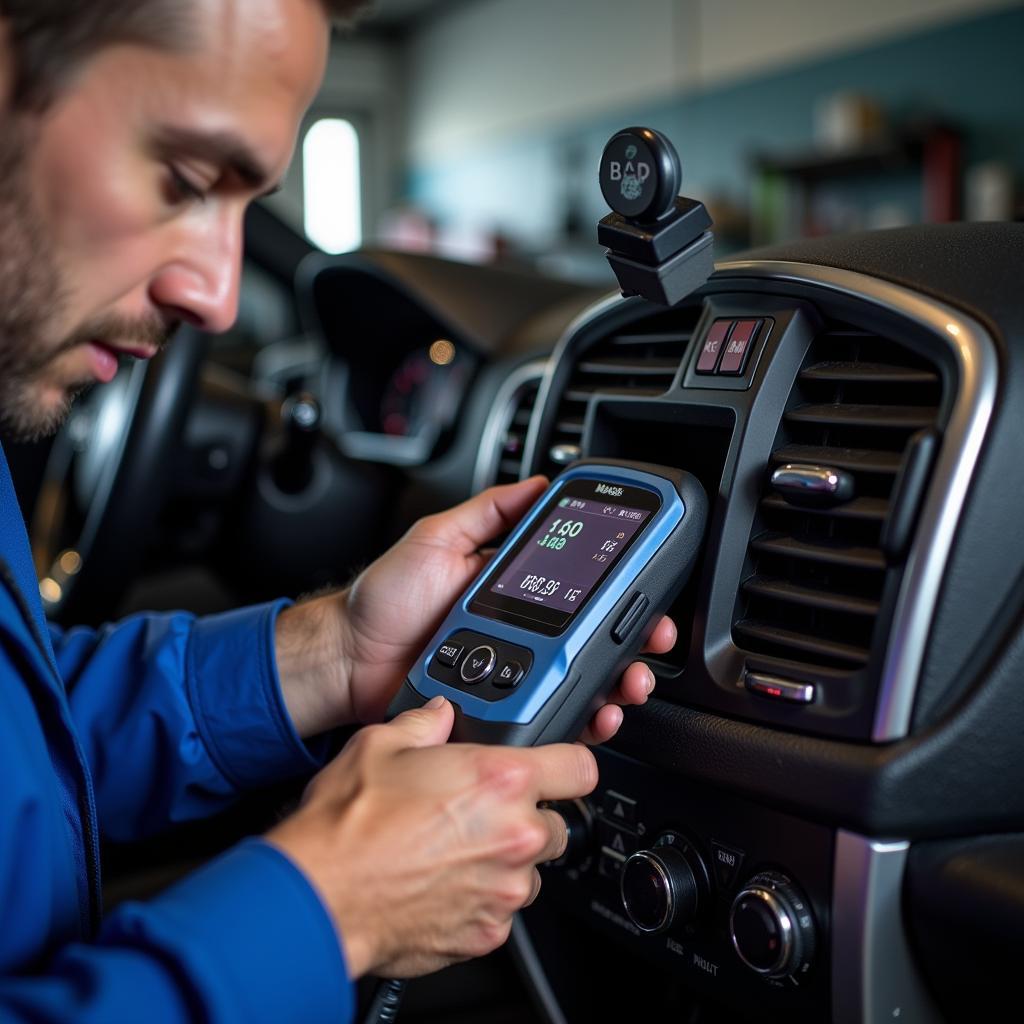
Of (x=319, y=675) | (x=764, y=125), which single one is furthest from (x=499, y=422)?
(x=764, y=125)

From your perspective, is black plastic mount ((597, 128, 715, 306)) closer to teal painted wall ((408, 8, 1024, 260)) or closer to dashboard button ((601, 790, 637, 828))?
dashboard button ((601, 790, 637, 828))

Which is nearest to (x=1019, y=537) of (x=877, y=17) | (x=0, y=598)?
(x=0, y=598)

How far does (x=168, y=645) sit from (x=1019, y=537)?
0.55 m

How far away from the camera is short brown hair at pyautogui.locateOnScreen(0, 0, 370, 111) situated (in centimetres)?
54

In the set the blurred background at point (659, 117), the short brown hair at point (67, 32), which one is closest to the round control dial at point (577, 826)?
the short brown hair at point (67, 32)

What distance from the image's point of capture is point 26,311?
0.57 meters

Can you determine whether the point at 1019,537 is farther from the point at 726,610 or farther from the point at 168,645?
the point at 168,645

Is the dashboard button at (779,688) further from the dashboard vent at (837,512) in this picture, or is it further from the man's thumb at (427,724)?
the man's thumb at (427,724)

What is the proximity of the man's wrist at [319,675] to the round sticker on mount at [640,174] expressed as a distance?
13.4 inches

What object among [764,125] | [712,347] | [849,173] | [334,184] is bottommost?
[712,347]

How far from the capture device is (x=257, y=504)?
54.4 inches

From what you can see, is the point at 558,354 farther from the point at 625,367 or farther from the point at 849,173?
the point at 849,173

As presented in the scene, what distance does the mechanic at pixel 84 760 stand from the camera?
0.48m

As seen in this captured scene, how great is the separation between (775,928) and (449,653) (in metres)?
0.22
